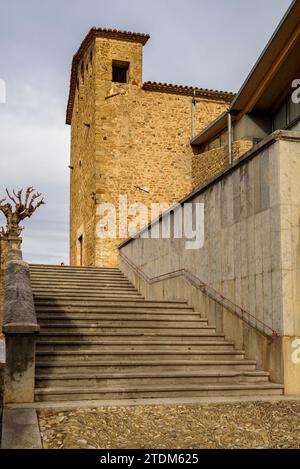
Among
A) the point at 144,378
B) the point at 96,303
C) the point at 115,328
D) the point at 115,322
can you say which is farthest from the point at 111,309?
the point at 144,378

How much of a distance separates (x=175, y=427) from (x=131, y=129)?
1633 cm

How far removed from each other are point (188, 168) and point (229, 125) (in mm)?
5194

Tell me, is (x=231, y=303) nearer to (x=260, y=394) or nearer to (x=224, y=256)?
(x=224, y=256)

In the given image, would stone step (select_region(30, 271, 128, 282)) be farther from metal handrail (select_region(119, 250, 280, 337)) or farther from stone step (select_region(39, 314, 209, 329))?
stone step (select_region(39, 314, 209, 329))

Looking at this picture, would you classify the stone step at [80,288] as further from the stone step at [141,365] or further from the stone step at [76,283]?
the stone step at [141,365]

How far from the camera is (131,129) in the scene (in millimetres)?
20234

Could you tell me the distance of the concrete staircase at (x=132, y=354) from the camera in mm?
6355

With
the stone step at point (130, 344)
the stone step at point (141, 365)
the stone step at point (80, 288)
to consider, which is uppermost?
the stone step at point (80, 288)

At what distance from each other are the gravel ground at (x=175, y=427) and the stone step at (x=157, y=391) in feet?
1.77

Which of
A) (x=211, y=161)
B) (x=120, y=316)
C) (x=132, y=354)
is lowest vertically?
(x=132, y=354)

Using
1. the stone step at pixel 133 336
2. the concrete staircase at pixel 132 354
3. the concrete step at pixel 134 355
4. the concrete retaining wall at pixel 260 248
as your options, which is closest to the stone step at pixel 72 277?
the concrete staircase at pixel 132 354

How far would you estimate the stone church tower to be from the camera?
19797 mm

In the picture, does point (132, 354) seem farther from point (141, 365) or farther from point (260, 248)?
point (260, 248)
